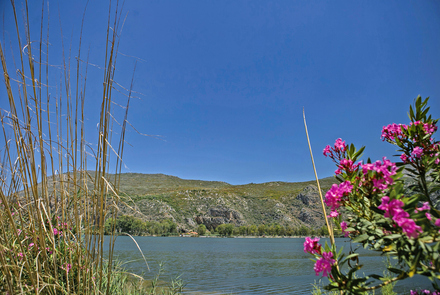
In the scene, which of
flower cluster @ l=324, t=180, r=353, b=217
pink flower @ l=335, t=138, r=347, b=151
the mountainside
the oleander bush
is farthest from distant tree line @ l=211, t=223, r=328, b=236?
flower cluster @ l=324, t=180, r=353, b=217

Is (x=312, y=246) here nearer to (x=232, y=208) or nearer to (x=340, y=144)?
(x=340, y=144)

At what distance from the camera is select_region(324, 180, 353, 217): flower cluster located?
4.04 feet

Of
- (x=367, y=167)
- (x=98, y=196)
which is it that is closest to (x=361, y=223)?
(x=367, y=167)

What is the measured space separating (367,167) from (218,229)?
71005 mm

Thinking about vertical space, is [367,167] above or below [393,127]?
below

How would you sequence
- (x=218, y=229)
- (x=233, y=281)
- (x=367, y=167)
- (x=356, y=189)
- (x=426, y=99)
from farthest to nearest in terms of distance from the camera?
(x=218, y=229)
(x=233, y=281)
(x=426, y=99)
(x=356, y=189)
(x=367, y=167)

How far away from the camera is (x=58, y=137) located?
1856 mm

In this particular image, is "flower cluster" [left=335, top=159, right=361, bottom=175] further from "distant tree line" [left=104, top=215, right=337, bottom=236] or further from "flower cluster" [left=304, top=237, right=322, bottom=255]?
"distant tree line" [left=104, top=215, right=337, bottom=236]

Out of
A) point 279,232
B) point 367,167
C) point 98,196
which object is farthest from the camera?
point 279,232

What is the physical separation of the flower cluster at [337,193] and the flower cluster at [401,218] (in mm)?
277

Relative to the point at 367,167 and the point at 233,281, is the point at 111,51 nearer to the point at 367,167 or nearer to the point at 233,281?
the point at 367,167

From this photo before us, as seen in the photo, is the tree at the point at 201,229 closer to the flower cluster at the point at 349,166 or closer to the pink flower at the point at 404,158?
the pink flower at the point at 404,158

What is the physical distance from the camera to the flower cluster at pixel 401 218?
0.88 m

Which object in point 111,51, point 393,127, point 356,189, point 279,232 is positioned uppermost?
point 111,51
